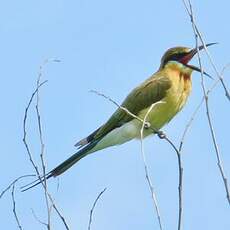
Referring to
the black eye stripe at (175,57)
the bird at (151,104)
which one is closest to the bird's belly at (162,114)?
the bird at (151,104)

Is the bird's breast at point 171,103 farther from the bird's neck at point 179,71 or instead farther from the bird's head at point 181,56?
the bird's head at point 181,56

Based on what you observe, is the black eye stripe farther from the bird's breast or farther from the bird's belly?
the bird's belly

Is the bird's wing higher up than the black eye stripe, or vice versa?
the black eye stripe

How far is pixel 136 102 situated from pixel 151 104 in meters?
0.13

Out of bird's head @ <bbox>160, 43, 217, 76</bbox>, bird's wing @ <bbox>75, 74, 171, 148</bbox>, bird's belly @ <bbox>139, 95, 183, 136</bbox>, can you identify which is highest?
bird's head @ <bbox>160, 43, 217, 76</bbox>

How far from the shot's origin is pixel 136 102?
780 centimetres

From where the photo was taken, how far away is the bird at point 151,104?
24.7 ft

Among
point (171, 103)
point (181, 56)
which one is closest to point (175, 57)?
point (181, 56)

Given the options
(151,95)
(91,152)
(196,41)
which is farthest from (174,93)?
(196,41)

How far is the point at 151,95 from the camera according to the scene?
25.8 ft

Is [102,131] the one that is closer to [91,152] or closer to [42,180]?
[91,152]

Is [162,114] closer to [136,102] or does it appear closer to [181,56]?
[136,102]

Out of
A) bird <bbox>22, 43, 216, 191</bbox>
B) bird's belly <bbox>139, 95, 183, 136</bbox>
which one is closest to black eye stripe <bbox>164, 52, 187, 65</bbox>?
bird <bbox>22, 43, 216, 191</bbox>

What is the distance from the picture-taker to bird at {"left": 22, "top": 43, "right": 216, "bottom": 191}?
7531 mm
